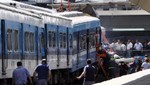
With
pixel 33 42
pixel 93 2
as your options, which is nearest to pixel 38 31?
pixel 33 42

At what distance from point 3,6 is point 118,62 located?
19419 millimetres

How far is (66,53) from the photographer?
115ft

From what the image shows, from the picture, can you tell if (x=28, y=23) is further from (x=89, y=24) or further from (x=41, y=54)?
(x=89, y=24)

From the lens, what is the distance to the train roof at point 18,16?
24.4 meters

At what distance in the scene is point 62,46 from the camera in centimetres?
3450

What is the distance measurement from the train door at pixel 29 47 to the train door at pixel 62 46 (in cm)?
525

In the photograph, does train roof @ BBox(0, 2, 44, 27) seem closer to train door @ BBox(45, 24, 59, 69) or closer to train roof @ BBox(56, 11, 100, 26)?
train door @ BBox(45, 24, 59, 69)

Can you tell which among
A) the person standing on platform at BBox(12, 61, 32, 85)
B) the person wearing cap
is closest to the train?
the person standing on platform at BBox(12, 61, 32, 85)

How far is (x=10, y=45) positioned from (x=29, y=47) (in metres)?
2.92

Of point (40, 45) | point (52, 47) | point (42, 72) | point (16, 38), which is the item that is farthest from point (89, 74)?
point (52, 47)

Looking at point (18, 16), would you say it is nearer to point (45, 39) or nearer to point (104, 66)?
point (45, 39)

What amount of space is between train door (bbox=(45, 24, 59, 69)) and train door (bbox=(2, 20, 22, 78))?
5.29 meters

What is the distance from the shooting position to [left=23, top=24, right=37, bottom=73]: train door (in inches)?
1059

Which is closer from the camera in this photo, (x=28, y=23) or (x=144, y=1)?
(x=28, y=23)
